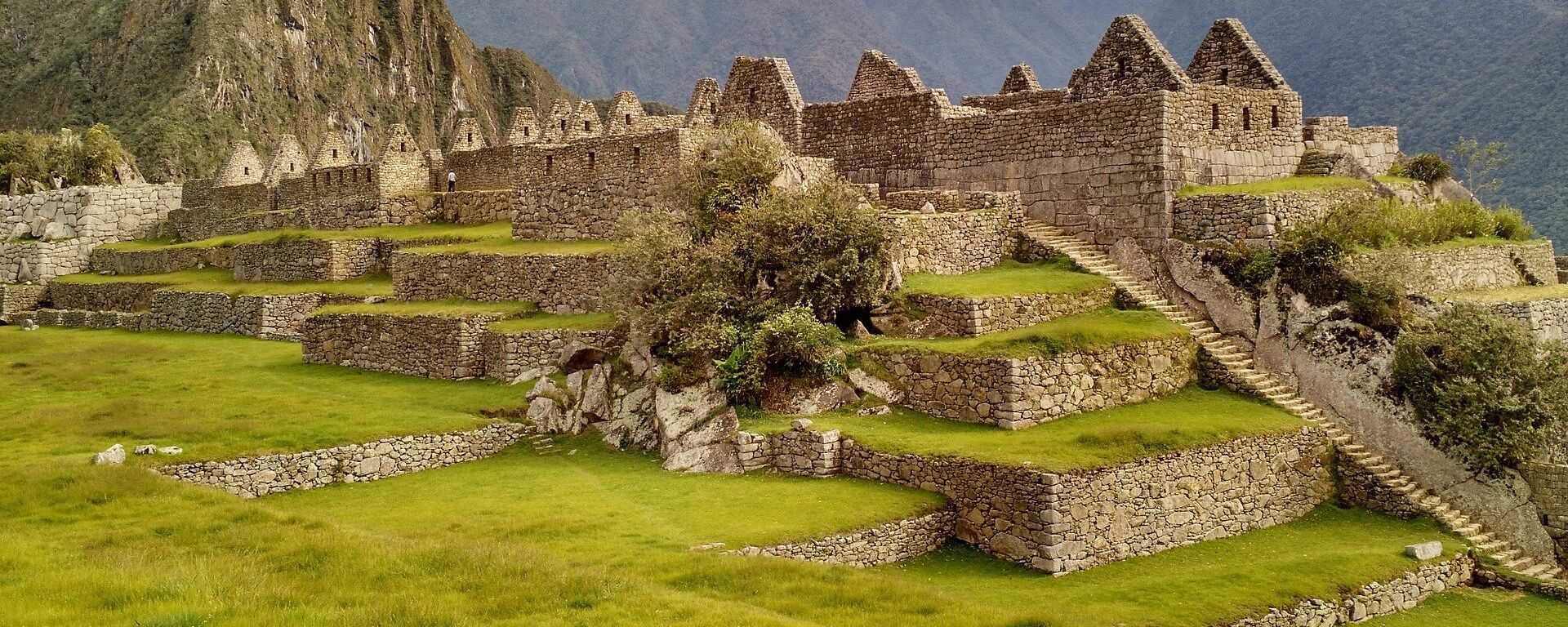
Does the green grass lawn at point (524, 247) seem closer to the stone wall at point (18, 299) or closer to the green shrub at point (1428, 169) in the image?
the green shrub at point (1428, 169)

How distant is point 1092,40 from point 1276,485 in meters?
63.4

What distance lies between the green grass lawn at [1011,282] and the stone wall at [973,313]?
0.46 feet

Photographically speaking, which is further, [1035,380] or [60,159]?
[60,159]

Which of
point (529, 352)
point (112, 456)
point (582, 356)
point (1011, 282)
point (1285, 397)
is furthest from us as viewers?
point (529, 352)

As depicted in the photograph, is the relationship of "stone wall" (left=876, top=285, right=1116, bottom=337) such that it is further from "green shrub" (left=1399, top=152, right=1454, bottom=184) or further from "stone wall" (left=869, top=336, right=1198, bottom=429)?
"green shrub" (left=1399, top=152, right=1454, bottom=184)

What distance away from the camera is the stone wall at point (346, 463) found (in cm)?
1967

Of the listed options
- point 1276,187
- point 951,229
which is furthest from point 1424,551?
point 951,229

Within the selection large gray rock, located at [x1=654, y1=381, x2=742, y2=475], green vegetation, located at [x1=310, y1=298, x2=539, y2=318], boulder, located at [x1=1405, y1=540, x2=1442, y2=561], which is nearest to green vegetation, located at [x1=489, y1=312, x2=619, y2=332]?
green vegetation, located at [x1=310, y1=298, x2=539, y2=318]

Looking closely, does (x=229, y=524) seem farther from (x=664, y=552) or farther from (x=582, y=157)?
(x=582, y=157)

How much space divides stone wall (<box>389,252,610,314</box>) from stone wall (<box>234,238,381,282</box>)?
723cm

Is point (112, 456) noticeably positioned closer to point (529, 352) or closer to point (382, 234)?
point (529, 352)

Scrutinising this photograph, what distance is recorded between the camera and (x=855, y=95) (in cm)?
3111

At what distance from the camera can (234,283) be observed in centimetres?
4047

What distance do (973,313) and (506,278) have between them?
12179 mm
